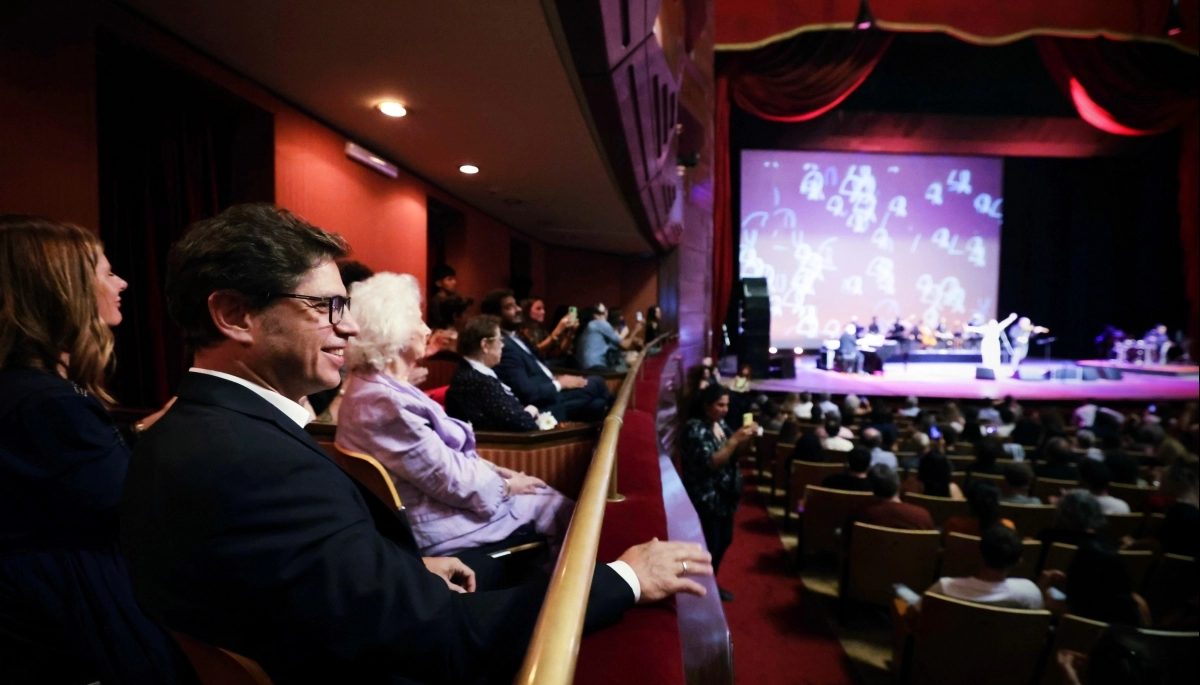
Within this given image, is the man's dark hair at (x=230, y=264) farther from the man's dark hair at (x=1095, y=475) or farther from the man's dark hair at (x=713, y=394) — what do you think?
the man's dark hair at (x=1095, y=475)

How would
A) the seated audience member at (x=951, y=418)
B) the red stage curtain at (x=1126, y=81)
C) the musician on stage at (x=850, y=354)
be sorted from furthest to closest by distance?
the musician on stage at (x=850, y=354) < the red stage curtain at (x=1126, y=81) < the seated audience member at (x=951, y=418)

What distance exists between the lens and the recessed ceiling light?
3.10 meters

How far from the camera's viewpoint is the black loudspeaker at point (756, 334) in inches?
425

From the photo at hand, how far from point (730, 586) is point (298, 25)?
155 inches

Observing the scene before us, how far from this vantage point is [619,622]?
1.00 meters

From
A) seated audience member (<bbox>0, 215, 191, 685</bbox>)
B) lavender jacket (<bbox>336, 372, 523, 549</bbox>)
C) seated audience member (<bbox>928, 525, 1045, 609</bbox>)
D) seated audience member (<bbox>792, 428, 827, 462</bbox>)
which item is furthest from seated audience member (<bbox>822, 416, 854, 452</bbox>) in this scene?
seated audience member (<bbox>0, 215, 191, 685</bbox>)

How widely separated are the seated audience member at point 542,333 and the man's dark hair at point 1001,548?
319 cm

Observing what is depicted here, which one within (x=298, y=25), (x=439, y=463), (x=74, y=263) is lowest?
(x=439, y=463)

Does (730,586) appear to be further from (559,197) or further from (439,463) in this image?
(559,197)

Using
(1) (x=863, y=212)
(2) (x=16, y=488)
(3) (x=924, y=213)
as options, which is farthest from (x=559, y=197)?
(3) (x=924, y=213)

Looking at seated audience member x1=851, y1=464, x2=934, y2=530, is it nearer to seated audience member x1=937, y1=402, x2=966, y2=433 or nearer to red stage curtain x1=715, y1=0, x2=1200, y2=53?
seated audience member x1=937, y1=402, x2=966, y2=433

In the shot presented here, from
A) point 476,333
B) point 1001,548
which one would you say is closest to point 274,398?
point 476,333

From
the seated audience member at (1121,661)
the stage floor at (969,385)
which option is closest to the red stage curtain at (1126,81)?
the stage floor at (969,385)

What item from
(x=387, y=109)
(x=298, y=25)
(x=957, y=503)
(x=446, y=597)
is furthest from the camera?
(x=957, y=503)
